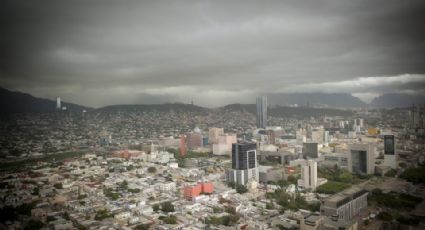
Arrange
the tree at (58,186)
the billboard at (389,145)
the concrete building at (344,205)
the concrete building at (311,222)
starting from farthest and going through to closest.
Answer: the billboard at (389,145) < the tree at (58,186) < the concrete building at (344,205) < the concrete building at (311,222)

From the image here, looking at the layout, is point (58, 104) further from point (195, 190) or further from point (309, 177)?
point (309, 177)

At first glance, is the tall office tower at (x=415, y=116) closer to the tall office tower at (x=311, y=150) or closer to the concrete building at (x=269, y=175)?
the concrete building at (x=269, y=175)

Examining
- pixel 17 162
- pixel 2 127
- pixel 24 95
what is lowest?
pixel 17 162

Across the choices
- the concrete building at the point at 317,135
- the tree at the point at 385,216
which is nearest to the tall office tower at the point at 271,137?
the concrete building at the point at 317,135

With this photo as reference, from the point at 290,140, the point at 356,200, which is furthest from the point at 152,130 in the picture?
the point at 356,200

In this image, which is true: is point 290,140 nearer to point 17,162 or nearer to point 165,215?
point 165,215

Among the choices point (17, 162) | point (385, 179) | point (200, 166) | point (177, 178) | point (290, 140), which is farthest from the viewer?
point (290, 140)
